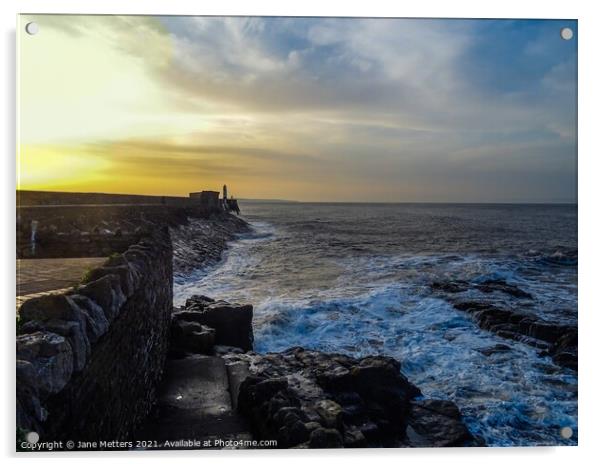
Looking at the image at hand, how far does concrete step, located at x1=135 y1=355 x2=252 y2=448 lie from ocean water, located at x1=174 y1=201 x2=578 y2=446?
44.7 inches

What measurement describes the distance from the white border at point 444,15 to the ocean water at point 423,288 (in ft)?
0.64

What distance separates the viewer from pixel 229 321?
7.96 meters

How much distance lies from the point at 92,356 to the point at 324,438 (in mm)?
2893

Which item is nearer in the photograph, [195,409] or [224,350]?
[195,409]

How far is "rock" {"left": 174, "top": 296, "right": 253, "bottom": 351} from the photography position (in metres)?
7.90

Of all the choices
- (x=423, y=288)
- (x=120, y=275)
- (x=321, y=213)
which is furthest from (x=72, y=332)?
(x=423, y=288)

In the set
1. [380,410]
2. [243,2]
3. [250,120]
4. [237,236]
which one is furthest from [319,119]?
[380,410]

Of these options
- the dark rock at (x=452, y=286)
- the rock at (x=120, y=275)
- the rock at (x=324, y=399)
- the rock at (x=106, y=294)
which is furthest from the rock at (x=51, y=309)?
the dark rock at (x=452, y=286)

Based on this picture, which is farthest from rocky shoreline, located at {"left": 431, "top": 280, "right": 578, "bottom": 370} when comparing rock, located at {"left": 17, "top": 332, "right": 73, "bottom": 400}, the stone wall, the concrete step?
rock, located at {"left": 17, "top": 332, "right": 73, "bottom": 400}

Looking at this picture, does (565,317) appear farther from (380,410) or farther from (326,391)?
(326,391)

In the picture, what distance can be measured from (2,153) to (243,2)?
360cm

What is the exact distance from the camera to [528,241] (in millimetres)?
7711

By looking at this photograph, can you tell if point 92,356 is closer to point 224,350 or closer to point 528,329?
point 224,350

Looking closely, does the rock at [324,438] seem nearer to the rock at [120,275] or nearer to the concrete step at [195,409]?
the concrete step at [195,409]
